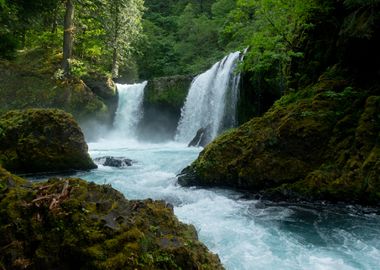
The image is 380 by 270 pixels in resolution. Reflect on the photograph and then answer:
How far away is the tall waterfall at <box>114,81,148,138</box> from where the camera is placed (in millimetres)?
22922

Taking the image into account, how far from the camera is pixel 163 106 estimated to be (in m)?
22.2

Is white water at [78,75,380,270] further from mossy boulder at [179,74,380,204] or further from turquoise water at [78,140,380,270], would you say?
mossy boulder at [179,74,380,204]

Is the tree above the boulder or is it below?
above

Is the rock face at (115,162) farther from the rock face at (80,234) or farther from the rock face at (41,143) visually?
the rock face at (80,234)

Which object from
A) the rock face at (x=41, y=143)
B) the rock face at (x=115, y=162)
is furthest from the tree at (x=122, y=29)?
the rock face at (x=41, y=143)

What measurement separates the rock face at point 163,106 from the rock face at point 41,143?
9.90 m

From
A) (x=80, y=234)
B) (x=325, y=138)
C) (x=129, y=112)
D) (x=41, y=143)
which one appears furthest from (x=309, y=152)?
(x=129, y=112)

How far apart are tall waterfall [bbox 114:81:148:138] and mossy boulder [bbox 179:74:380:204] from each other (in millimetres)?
12671

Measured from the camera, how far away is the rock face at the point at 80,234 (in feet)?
12.0

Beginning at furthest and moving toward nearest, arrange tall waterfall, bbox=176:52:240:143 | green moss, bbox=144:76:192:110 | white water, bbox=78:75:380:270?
1. green moss, bbox=144:76:192:110
2. tall waterfall, bbox=176:52:240:143
3. white water, bbox=78:75:380:270

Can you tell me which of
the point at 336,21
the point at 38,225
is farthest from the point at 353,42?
the point at 38,225

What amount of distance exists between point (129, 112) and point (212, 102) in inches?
241

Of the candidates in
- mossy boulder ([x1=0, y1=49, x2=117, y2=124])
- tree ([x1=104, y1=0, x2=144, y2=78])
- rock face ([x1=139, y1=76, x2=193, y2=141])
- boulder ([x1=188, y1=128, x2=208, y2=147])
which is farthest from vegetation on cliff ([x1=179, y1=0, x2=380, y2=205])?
tree ([x1=104, y1=0, x2=144, y2=78])

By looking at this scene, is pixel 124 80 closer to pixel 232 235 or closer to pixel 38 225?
pixel 232 235
